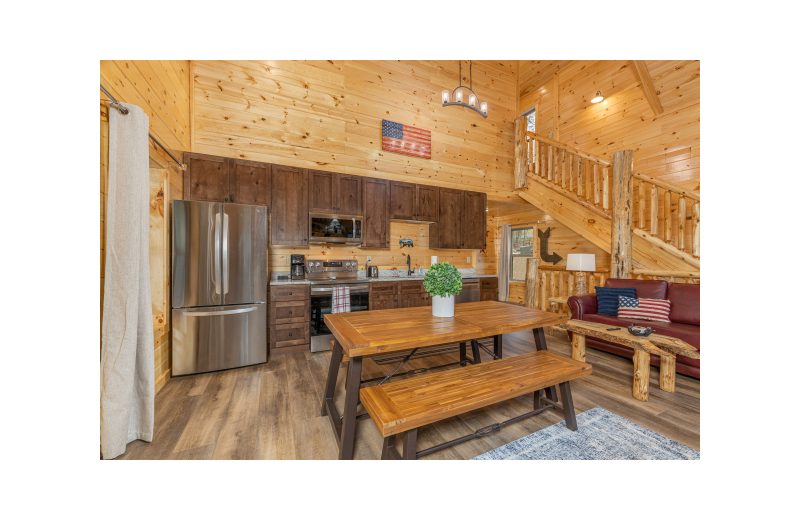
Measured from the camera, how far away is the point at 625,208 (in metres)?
4.00

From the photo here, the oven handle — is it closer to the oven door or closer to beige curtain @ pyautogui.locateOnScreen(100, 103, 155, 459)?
the oven door

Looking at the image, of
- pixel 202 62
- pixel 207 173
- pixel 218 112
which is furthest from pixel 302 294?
pixel 202 62

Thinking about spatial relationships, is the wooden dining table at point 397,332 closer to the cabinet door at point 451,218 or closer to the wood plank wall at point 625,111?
the cabinet door at point 451,218

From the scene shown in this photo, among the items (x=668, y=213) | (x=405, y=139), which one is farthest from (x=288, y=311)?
(x=668, y=213)

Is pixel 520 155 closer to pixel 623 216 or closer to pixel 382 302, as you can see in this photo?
pixel 623 216

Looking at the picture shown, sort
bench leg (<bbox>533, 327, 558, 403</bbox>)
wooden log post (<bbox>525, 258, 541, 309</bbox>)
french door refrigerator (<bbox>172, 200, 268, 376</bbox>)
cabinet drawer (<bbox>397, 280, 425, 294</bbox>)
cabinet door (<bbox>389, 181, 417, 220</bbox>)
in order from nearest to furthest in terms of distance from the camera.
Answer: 1. bench leg (<bbox>533, 327, 558, 403</bbox>)
2. french door refrigerator (<bbox>172, 200, 268, 376</bbox>)
3. cabinet drawer (<bbox>397, 280, 425, 294</bbox>)
4. cabinet door (<bbox>389, 181, 417, 220</bbox>)
5. wooden log post (<bbox>525, 258, 541, 309</bbox>)

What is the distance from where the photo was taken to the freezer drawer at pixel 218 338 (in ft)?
9.16

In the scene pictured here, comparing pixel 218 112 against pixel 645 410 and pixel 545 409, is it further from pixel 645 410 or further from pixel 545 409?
pixel 645 410

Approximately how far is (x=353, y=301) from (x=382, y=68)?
13.1ft

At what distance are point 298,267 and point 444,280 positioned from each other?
8.39 ft

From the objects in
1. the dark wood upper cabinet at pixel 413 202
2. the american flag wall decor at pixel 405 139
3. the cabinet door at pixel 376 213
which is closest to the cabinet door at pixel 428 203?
the dark wood upper cabinet at pixel 413 202

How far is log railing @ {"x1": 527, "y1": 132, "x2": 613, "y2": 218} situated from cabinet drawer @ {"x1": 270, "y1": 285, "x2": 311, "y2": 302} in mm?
4404

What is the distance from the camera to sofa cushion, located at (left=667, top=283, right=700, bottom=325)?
3.00m

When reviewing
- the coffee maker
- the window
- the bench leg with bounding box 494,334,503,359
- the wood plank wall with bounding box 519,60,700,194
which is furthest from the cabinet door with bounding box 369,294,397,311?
the wood plank wall with bounding box 519,60,700,194
